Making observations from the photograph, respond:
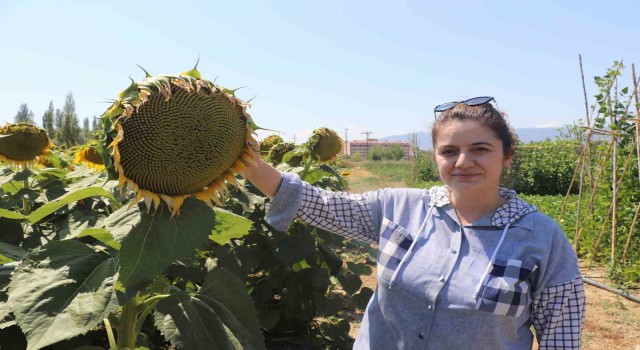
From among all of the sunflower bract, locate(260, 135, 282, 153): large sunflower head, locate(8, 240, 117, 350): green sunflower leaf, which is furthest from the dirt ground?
locate(8, 240, 117, 350): green sunflower leaf

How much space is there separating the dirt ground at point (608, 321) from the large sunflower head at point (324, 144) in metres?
1.66

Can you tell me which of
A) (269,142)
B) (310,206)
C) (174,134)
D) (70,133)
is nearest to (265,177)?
(310,206)

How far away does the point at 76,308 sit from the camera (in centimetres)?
139

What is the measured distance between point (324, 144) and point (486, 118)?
161 centimetres

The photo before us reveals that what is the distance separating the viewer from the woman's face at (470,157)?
1.95 m

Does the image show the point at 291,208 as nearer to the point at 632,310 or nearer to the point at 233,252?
the point at 233,252

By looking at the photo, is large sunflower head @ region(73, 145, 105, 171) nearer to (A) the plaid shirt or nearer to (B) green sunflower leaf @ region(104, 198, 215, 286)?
(A) the plaid shirt

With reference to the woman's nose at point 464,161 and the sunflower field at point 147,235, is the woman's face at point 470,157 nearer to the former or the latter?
the woman's nose at point 464,161

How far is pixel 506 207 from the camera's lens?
6.54 ft

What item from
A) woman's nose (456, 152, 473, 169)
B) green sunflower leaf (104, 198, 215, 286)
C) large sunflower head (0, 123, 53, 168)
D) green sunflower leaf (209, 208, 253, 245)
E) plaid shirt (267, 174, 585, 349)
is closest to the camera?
green sunflower leaf (104, 198, 215, 286)

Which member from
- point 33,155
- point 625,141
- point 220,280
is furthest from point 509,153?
point 625,141

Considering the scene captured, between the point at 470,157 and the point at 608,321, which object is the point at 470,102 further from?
the point at 608,321

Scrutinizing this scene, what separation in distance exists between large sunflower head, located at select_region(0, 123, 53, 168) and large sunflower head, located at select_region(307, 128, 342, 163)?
5.02 feet

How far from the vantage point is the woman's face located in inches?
76.9
